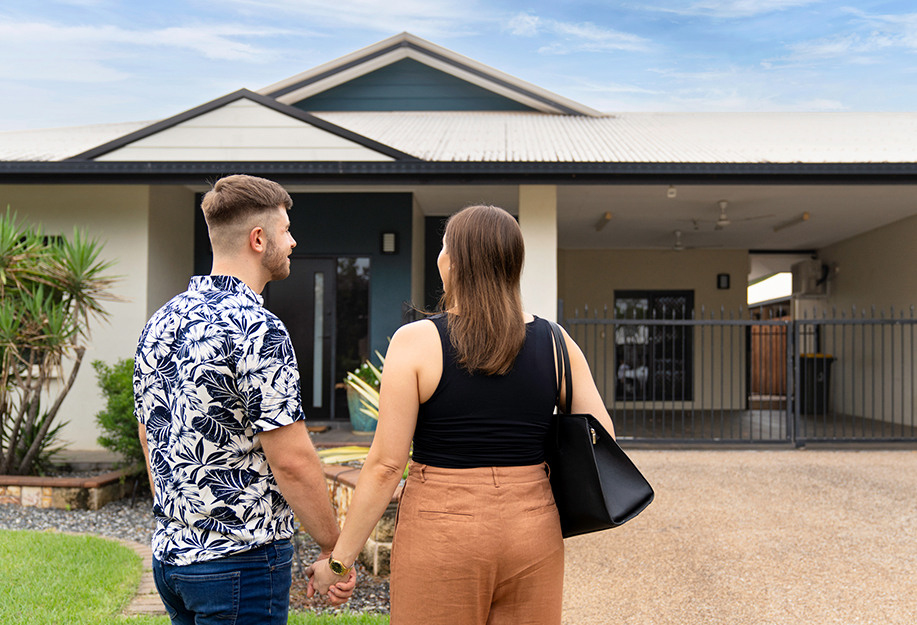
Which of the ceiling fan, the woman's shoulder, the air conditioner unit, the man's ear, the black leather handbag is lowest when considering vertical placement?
the black leather handbag

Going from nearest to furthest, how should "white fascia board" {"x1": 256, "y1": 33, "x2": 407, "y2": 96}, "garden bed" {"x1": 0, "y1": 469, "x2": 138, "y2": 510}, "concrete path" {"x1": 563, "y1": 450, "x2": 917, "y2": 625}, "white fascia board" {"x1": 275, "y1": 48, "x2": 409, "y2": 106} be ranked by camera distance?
"concrete path" {"x1": 563, "y1": 450, "x2": 917, "y2": 625}
"garden bed" {"x1": 0, "y1": 469, "x2": 138, "y2": 510}
"white fascia board" {"x1": 256, "y1": 33, "x2": 407, "y2": 96}
"white fascia board" {"x1": 275, "y1": 48, "x2": 409, "y2": 106}

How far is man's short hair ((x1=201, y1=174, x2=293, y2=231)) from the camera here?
1.48 meters

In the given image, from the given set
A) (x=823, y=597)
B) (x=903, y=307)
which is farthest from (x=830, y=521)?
(x=903, y=307)

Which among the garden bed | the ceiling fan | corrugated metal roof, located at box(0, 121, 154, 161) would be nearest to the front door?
corrugated metal roof, located at box(0, 121, 154, 161)

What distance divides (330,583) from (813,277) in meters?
13.0

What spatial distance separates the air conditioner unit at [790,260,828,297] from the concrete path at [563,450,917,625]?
6791 mm

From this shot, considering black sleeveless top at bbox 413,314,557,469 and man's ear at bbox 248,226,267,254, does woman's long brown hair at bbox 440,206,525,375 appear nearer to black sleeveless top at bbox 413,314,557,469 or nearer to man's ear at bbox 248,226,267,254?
black sleeveless top at bbox 413,314,557,469

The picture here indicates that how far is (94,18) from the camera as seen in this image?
41.3ft

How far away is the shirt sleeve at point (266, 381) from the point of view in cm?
132

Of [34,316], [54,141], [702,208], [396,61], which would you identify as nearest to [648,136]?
[702,208]

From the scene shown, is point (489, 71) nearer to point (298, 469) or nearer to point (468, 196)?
point (468, 196)

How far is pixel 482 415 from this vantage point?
56.1 inches

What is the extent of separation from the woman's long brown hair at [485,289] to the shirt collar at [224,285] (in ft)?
1.47

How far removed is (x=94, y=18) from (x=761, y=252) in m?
13.9
